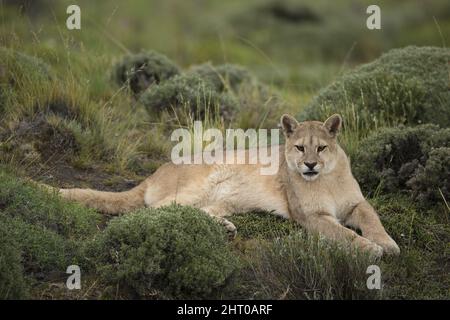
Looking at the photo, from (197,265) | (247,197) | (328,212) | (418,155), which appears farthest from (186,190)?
(418,155)

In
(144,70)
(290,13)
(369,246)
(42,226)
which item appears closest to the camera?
(369,246)

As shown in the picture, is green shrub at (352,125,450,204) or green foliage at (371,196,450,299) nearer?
green foliage at (371,196,450,299)

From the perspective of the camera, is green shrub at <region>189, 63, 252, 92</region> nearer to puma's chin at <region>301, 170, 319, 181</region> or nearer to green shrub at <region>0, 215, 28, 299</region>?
puma's chin at <region>301, 170, 319, 181</region>

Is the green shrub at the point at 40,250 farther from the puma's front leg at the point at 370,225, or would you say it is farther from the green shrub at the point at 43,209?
the puma's front leg at the point at 370,225

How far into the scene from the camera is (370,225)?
24.5 feet

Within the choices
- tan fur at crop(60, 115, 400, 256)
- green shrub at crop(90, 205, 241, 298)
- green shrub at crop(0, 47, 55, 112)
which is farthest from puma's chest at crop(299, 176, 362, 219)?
green shrub at crop(0, 47, 55, 112)

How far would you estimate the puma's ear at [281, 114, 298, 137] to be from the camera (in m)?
8.12

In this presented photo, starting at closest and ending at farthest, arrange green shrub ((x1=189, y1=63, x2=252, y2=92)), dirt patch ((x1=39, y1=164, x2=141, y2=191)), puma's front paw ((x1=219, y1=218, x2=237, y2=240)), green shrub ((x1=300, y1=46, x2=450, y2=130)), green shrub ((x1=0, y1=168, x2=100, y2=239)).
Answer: green shrub ((x1=0, y1=168, x2=100, y2=239)), puma's front paw ((x1=219, y1=218, x2=237, y2=240)), dirt patch ((x1=39, y1=164, x2=141, y2=191)), green shrub ((x1=300, y1=46, x2=450, y2=130)), green shrub ((x1=189, y1=63, x2=252, y2=92))

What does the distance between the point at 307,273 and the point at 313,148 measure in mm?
1732

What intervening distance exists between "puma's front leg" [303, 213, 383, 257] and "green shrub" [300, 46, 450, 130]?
2398mm

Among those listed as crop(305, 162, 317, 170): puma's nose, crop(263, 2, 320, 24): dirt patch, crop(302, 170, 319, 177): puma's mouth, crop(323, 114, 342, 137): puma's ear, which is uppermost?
crop(263, 2, 320, 24): dirt patch

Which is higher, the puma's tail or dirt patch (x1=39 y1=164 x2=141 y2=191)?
dirt patch (x1=39 y1=164 x2=141 y2=191)

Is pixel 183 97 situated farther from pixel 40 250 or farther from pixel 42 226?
pixel 40 250

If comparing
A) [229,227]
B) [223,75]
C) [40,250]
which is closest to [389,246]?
[229,227]
